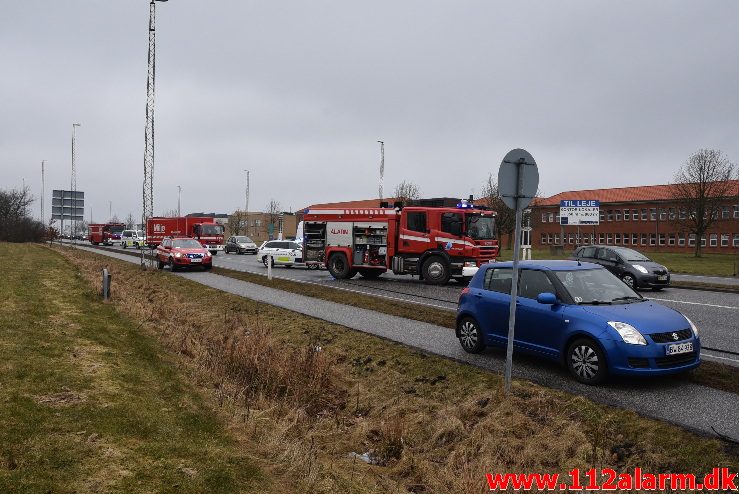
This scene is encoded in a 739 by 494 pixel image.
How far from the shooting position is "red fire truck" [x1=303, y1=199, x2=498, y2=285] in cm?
1964

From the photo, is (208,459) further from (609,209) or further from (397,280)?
(609,209)

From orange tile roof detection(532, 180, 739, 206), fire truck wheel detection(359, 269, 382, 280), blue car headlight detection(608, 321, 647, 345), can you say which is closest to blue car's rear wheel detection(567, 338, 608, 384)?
blue car headlight detection(608, 321, 647, 345)

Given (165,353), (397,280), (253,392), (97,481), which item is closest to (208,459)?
(97,481)

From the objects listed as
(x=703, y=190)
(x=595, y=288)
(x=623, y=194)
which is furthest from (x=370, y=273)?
(x=623, y=194)

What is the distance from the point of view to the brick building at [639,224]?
66.6 metres

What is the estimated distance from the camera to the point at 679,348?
6871 millimetres

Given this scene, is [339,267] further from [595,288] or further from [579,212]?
[579,212]

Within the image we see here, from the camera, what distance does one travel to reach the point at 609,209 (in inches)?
3081

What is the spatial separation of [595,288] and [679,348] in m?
1.34

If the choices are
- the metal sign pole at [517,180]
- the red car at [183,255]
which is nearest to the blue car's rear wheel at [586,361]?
the metal sign pole at [517,180]

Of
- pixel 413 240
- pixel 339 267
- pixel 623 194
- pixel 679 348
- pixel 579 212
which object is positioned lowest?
pixel 339 267

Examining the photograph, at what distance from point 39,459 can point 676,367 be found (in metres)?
6.68

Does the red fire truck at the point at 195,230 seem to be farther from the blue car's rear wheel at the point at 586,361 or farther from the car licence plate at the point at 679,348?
the car licence plate at the point at 679,348

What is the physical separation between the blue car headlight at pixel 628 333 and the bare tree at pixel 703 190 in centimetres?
5234
